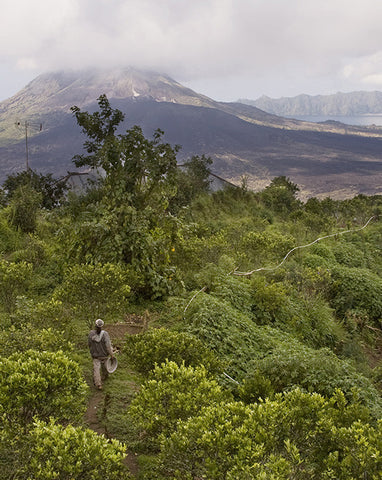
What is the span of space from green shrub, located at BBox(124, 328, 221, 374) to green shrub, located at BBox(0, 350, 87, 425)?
1.07 meters

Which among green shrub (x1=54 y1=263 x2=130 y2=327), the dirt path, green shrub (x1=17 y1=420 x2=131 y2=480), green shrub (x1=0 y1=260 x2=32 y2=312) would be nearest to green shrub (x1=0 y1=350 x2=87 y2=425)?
green shrub (x1=17 y1=420 x2=131 y2=480)

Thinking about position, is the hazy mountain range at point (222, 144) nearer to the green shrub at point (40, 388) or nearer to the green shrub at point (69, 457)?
the green shrub at point (40, 388)

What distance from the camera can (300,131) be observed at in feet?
612

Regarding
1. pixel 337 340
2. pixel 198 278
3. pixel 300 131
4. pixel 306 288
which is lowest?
pixel 337 340

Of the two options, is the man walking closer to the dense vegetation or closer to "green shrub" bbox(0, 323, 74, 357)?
the dense vegetation

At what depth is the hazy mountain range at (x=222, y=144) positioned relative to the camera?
120000mm

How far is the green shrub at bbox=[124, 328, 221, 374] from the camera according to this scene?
477cm

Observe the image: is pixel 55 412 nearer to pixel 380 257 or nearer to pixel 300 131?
pixel 380 257

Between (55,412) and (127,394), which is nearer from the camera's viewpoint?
(55,412)

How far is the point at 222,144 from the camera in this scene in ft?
517

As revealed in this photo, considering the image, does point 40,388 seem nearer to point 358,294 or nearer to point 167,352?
point 167,352

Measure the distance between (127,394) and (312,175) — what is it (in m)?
129

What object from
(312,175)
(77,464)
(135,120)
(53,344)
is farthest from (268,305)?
(135,120)

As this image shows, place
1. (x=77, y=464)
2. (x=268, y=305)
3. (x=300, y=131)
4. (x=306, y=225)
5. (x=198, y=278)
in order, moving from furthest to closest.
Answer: (x=300, y=131) → (x=306, y=225) → (x=198, y=278) → (x=268, y=305) → (x=77, y=464)
